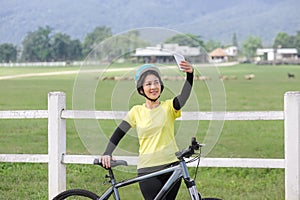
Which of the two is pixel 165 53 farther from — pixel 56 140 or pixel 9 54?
Answer: pixel 9 54

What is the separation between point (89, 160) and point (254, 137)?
410 inches

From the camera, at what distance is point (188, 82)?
184 inches

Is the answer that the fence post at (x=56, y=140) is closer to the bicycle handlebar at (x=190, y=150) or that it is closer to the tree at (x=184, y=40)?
the tree at (x=184, y=40)


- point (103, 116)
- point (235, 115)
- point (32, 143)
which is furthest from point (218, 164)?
point (32, 143)

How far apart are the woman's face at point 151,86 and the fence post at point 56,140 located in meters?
2.40

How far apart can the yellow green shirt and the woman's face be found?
0.11 m

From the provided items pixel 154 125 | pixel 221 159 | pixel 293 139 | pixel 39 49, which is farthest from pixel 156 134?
pixel 39 49

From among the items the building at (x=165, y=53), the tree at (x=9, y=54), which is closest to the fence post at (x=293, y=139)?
Answer: the building at (x=165, y=53)

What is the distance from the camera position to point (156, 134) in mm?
4723

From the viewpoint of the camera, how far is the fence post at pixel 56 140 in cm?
696

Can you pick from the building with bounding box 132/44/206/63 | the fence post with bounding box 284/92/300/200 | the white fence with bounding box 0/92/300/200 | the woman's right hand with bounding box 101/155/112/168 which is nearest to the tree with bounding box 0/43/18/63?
the white fence with bounding box 0/92/300/200

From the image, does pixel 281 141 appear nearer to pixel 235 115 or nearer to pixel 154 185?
pixel 235 115

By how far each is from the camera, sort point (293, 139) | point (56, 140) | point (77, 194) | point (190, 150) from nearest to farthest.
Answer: point (190, 150), point (77, 194), point (293, 139), point (56, 140)

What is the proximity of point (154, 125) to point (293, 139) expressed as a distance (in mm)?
2212
